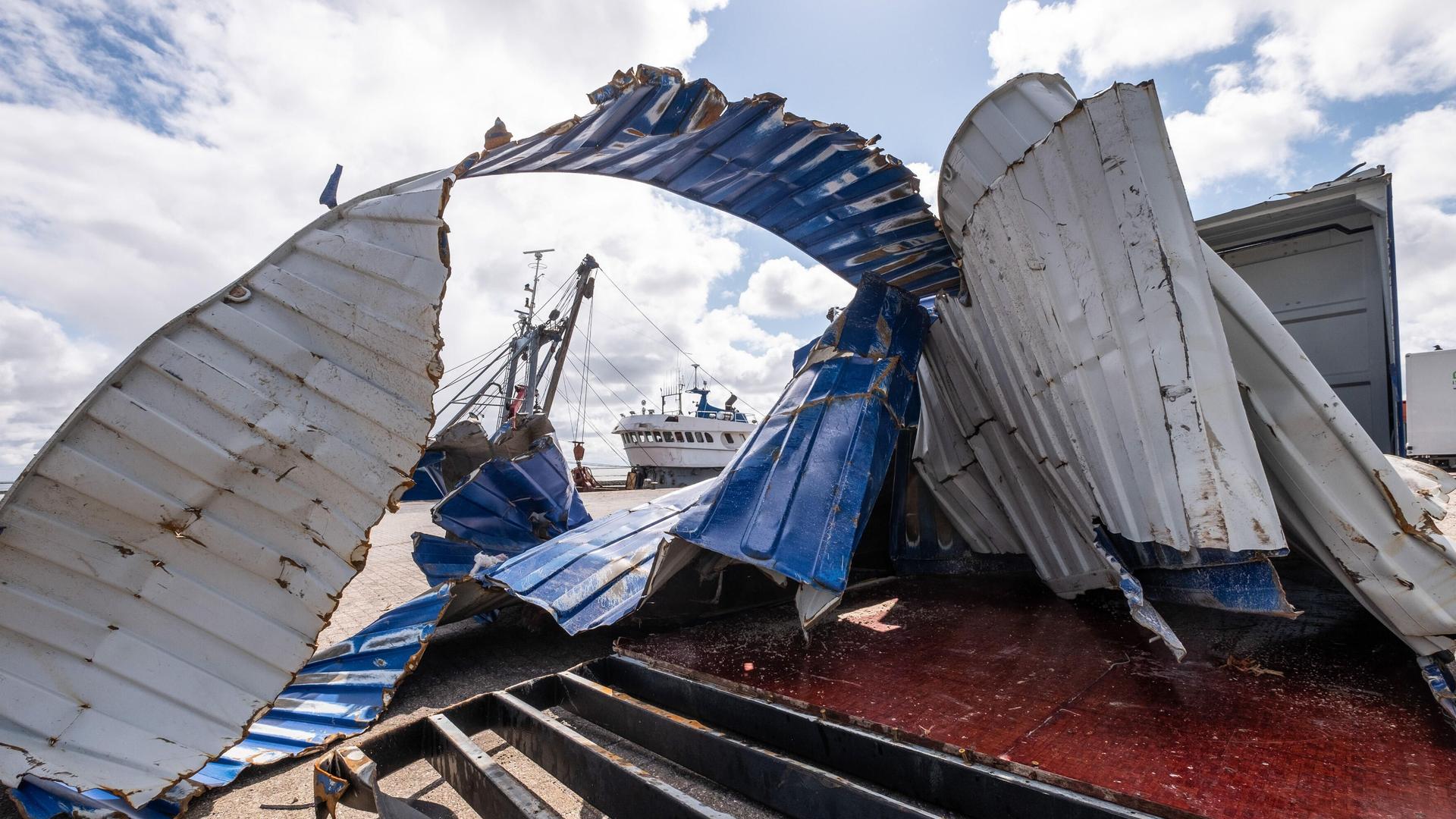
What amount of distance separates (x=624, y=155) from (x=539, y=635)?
8.92 feet

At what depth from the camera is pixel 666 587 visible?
3.41 metres

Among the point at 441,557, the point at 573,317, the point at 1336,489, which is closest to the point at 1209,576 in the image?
the point at 1336,489

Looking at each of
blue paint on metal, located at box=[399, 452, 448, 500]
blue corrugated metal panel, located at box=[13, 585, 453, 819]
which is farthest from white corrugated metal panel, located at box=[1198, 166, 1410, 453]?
blue paint on metal, located at box=[399, 452, 448, 500]

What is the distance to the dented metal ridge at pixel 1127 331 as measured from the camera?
2.09m

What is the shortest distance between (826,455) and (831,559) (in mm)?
519

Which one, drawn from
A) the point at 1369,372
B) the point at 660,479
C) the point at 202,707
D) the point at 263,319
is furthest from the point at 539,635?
the point at 660,479

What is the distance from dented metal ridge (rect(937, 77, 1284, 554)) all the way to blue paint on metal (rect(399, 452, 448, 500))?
800 cm

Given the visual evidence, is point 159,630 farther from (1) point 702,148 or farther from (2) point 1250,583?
(2) point 1250,583

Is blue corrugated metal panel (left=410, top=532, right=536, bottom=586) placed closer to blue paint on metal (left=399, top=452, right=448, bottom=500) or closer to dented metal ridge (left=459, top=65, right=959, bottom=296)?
dented metal ridge (left=459, top=65, right=959, bottom=296)

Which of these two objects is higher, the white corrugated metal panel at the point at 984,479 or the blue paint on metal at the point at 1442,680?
the white corrugated metal panel at the point at 984,479

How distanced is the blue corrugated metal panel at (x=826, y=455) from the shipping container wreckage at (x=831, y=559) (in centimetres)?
2

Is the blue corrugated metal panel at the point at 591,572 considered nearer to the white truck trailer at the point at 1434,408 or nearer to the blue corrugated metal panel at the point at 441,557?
the blue corrugated metal panel at the point at 441,557

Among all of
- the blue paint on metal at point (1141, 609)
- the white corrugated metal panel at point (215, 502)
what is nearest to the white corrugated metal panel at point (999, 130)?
the blue paint on metal at point (1141, 609)

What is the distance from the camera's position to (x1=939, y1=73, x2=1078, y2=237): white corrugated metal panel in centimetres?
272
